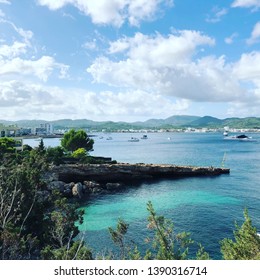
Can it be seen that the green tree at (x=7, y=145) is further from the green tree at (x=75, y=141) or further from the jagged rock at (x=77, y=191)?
the green tree at (x=75, y=141)

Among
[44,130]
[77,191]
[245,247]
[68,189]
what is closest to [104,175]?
[68,189]

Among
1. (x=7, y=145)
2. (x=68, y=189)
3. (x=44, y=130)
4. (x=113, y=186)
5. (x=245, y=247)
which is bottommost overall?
(x=113, y=186)

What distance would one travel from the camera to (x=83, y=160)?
5175 cm

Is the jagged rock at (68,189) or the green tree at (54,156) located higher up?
the green tree at (54,156)

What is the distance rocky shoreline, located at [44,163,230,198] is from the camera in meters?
39.6

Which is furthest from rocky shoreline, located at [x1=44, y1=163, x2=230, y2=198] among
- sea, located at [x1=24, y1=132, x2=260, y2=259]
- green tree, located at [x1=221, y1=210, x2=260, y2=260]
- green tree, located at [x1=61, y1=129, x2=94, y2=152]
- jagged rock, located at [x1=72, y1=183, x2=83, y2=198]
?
green tree, located at [x1=221, y1=210, x2=260, y2=260]

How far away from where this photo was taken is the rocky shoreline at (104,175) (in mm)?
39594

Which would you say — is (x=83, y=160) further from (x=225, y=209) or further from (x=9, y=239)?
(x=9, y=239)

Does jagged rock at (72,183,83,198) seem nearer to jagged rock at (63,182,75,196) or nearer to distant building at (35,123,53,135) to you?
jagged rock at (63,182,75,196)

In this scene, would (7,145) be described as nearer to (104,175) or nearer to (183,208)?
(104,175)

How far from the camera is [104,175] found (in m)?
46.5

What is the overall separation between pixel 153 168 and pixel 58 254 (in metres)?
40.8

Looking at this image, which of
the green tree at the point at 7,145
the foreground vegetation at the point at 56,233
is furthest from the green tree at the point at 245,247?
the green tree at the point at 7,145

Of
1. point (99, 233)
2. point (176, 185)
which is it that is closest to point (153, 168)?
point (176, 185)
